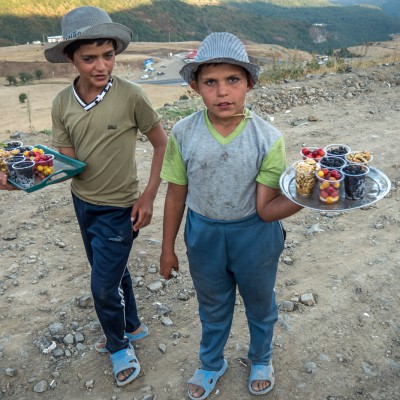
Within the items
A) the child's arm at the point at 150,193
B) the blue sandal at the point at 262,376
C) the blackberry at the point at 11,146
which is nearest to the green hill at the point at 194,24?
the blackberry at the point at 11,146

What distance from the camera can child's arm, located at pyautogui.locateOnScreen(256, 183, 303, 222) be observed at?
1.88 meters

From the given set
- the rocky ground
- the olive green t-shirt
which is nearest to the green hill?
the rocky ground

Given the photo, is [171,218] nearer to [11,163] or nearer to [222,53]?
[222,53]

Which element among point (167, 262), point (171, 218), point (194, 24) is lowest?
point (194, 24)

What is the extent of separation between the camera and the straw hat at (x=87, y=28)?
210 centimetres

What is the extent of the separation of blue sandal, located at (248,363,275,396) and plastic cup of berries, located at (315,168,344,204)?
1.18m

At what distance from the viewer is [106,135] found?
2.31 metres

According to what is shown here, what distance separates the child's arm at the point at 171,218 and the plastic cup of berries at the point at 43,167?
0.80 meters

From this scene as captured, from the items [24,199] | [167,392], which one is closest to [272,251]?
[167,392]

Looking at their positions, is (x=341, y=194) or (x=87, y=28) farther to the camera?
(x=87, y=28)

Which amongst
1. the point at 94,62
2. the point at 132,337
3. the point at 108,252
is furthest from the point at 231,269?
the point at 94,62

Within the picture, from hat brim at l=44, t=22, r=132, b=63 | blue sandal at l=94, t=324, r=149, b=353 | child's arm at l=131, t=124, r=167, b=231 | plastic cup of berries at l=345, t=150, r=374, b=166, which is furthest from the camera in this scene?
blue sandal at l=94, t=324, r=149, b=353

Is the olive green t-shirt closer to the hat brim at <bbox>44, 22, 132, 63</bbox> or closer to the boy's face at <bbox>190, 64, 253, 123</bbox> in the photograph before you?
the hat brim at <bbox>44, 22, 132, 63</bbox>

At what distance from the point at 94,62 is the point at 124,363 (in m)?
1.71
